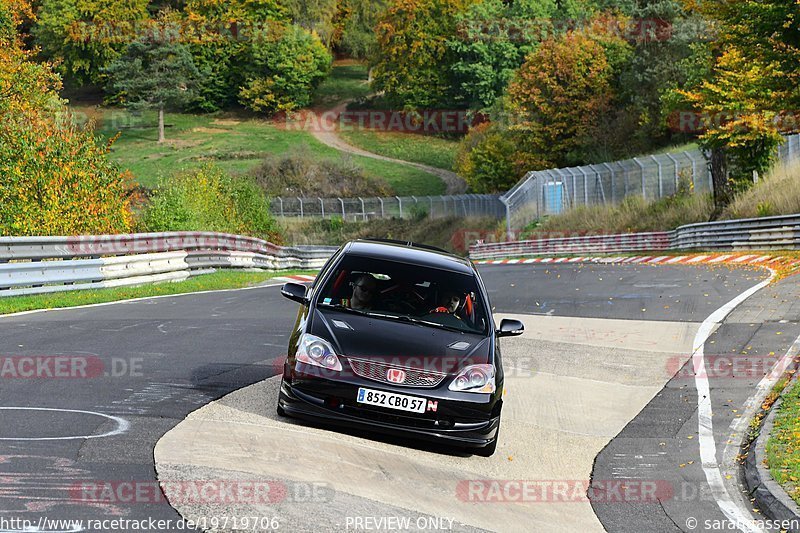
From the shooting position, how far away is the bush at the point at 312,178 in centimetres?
9156

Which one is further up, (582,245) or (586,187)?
(586,187)

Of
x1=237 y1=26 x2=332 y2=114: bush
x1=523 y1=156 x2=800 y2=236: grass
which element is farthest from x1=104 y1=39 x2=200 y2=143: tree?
x1=523 y1=156 x2=800 y2=236: grass

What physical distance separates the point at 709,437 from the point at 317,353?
3857 mm

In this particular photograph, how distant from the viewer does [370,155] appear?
356 ft

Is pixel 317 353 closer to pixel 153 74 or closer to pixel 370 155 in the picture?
pixel 370 155

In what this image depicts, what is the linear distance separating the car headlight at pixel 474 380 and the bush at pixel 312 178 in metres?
81.5

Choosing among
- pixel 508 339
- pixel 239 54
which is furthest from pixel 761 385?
pixel 239 54

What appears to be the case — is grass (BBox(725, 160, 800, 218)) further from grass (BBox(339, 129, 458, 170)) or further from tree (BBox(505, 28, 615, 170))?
grass (BBox(339, 129, 458, 170))

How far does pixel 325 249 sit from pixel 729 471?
37.7 meters

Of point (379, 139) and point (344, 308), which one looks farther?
point (379, 139)

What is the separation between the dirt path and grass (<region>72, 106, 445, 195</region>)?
0.97 m

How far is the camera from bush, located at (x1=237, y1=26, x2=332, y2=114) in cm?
11775

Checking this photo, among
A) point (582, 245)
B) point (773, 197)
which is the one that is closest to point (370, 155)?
point (582, 245)

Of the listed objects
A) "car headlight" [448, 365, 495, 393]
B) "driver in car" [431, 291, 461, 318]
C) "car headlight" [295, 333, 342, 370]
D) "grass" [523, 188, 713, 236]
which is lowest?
"grass" [523, 188, 713, 236]
